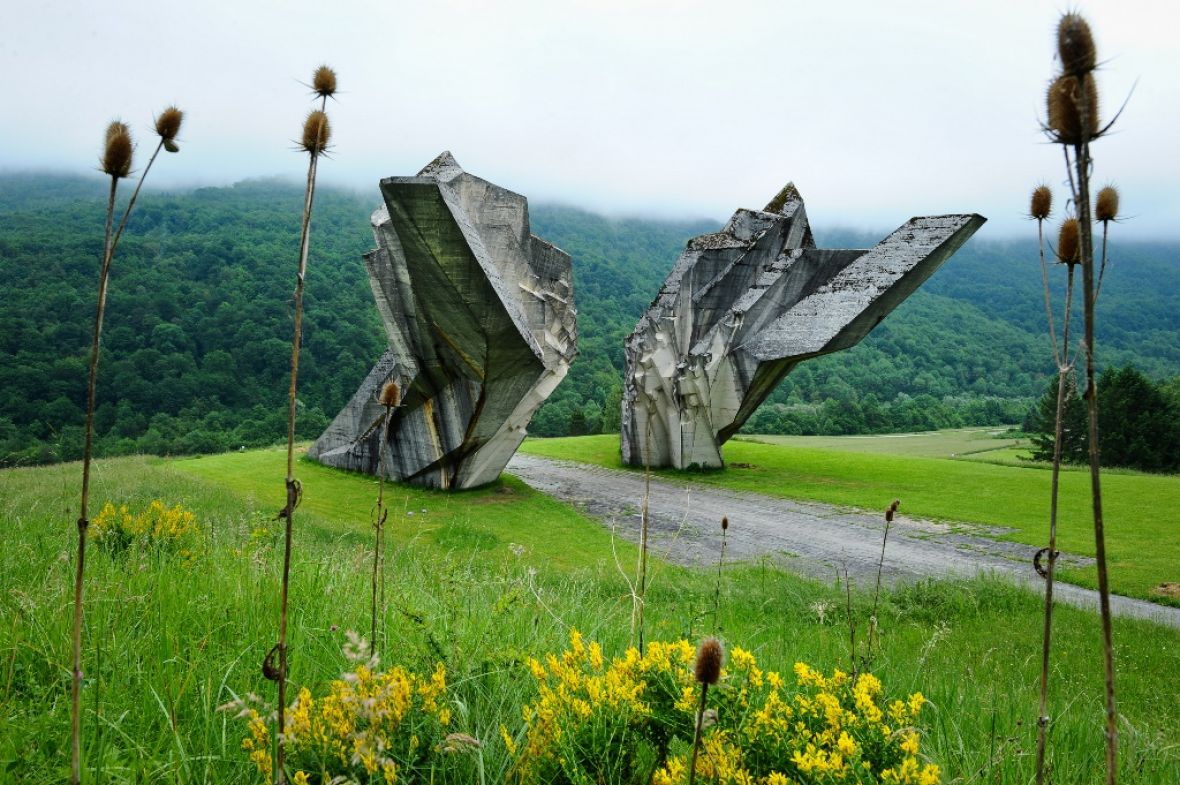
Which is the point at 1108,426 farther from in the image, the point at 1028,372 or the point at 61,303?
the point at 1028,372

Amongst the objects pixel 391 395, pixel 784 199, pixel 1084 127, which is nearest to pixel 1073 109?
pixel 1084 127

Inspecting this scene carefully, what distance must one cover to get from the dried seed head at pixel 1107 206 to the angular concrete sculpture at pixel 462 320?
1112 centimetres

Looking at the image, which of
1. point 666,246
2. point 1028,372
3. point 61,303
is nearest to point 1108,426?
point 61,303

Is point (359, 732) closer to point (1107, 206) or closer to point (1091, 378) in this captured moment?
point (1091, 378)

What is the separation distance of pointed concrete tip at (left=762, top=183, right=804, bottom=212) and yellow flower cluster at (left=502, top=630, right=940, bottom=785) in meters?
21.8

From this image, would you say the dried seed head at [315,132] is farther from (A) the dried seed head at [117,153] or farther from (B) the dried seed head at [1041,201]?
(B) the dried seed head at [1041,201]

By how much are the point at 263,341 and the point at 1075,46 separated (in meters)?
36.7

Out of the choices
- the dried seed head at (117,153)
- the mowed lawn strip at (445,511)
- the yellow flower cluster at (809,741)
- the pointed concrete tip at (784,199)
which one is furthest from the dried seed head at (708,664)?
the pointed concrete tip at (784,199)

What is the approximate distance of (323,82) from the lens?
4.32 feet

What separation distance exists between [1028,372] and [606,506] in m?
79.0

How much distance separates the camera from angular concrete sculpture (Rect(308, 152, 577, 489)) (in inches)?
494

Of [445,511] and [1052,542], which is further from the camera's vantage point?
[445,511]

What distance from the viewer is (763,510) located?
1580cm

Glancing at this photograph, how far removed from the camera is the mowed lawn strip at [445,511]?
1172 cm
